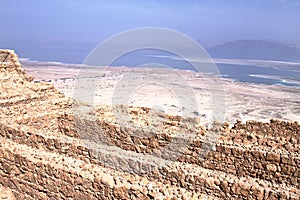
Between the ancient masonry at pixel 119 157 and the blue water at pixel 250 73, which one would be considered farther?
the blue water at pixel 250 73

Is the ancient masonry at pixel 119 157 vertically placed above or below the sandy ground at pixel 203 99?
above

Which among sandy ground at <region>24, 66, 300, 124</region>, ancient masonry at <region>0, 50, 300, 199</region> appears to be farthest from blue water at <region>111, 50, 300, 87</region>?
ancient masonry at <region>0, 50, 300, 199</region>

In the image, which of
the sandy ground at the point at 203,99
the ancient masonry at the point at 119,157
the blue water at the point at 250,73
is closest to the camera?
the ancient masonry at the point at 119,157

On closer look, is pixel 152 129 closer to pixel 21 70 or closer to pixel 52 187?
pixel 52 187

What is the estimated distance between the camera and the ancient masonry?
5227 mm

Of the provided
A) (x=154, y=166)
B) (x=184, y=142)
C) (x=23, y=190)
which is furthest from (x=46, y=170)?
(x=184, y=142)

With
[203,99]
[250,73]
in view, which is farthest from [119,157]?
[250,73]

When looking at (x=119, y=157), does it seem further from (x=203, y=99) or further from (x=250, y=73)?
(x=250, y=73)

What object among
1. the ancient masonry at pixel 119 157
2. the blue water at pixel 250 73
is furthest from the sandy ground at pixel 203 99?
the ancient masonry at pixel 119 157

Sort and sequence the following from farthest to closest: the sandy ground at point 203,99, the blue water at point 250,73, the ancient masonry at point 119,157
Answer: the blue water at point 250,73 → the sandy ground at point 203,99 → the ancient masonry at point 119,157

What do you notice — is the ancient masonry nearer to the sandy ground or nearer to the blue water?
the sandy ground

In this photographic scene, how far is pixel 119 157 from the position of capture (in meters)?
6.80

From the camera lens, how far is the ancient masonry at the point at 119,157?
5.23 m

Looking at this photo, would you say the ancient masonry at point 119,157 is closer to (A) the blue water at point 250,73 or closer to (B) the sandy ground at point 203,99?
(B) the sandy ground at point 203,99
